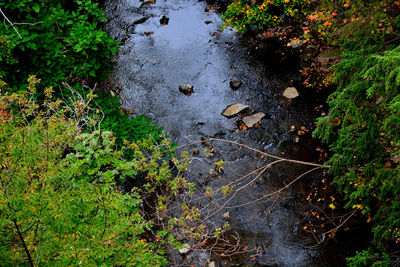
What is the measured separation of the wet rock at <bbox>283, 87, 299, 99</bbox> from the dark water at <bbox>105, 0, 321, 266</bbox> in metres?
0.19

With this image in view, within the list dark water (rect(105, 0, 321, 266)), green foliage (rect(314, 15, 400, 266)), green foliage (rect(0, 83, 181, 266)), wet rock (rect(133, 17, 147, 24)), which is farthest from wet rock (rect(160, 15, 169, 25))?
green foliage (rect(0, 83, 181, 266))

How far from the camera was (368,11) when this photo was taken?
17.2ft

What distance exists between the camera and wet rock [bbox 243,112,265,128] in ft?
25.1

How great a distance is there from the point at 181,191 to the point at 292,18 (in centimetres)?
697

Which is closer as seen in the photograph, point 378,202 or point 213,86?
point 378,202

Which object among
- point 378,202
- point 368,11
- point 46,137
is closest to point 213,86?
point 368,11

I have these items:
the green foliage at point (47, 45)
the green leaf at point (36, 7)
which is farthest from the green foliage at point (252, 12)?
the green leaf at point (36, 7)

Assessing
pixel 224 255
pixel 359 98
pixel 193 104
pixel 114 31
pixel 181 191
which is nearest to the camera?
pixel 359 98

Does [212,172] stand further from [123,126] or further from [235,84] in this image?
[235,84]

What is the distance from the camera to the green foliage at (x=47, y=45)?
5.04 meters

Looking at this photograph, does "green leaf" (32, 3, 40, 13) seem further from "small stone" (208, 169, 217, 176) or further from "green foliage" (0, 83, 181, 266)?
"small stone" (208, 169, 217, 176)

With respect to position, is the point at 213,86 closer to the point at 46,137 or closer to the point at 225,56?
the point at 225,56

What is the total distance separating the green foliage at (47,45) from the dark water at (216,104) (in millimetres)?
2963

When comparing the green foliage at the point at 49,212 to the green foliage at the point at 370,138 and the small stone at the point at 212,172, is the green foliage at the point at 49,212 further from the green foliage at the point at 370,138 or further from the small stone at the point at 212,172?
the green foliage at the point at 370,138
